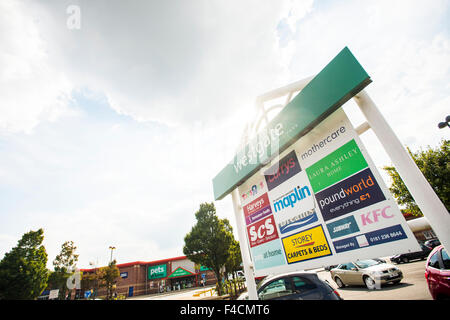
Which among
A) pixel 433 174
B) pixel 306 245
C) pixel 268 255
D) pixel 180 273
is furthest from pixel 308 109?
pixel 180 273

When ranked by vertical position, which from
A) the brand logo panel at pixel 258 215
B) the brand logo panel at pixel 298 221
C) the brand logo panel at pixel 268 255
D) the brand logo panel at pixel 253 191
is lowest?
the brand logo panel at pixel 268 255

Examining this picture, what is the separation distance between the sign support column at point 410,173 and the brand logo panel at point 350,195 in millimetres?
342

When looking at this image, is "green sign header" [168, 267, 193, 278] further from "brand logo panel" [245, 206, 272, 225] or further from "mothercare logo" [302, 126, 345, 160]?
"mothercare logo" [302, 126, 345, 160]

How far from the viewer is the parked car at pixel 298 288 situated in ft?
16.6

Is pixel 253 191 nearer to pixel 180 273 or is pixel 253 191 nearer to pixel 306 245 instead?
pixel 306 245

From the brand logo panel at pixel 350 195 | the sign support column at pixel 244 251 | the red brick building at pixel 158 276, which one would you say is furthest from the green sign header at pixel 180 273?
the brand logo panel at pixel 350 195

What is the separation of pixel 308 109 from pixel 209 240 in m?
19.3

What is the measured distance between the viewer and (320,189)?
127 inches

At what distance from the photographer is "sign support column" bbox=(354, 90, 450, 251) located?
2.07 m

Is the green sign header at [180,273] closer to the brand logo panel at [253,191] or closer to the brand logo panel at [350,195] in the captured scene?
the brand logo panel at [253,191]

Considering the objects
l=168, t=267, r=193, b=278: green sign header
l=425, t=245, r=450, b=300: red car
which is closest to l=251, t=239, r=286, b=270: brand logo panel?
l=425, t=245, r=450, b=300: red car

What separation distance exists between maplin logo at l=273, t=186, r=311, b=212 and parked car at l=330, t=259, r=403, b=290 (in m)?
6.76
